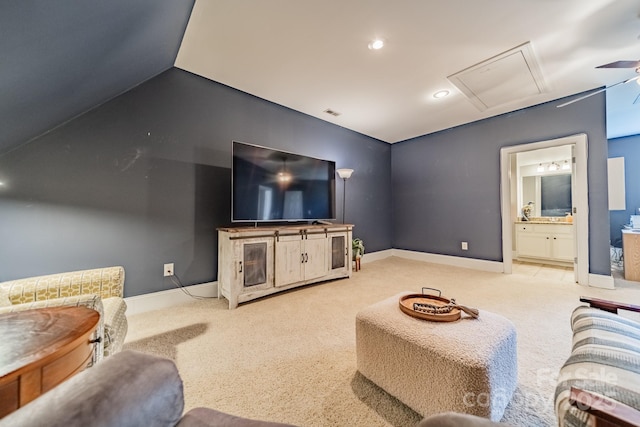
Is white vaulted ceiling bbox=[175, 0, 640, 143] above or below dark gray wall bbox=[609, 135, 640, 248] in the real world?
above

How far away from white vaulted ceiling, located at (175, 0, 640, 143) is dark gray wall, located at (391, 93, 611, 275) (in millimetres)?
313

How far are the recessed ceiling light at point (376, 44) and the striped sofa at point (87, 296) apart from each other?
263 centimetres

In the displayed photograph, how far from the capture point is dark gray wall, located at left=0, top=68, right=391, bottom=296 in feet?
6.08

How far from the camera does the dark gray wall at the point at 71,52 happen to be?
3.55 feet

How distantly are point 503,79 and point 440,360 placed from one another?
311 centimetres

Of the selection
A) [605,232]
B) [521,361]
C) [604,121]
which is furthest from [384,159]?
[521,361]

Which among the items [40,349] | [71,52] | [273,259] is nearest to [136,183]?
[71,52]

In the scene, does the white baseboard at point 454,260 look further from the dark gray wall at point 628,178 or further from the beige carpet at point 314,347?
the dark gray wall at point 628,178

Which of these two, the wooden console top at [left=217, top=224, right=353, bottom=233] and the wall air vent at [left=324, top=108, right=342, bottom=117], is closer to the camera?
the wooden console top at [left=217, top=224, right=353, bottom=233]

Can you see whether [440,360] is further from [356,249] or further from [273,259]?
[356,249]

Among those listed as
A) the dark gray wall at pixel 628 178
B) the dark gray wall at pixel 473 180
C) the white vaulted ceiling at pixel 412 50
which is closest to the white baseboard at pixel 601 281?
the dark gray wall at pixel 473 180

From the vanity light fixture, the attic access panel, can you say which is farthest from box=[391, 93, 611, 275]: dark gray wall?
the vanity light fixture

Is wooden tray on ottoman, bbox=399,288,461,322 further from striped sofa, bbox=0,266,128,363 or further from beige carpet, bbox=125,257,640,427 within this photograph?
striped sofa, bbox=0,266,128,363

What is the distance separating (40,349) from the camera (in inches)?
27.8
